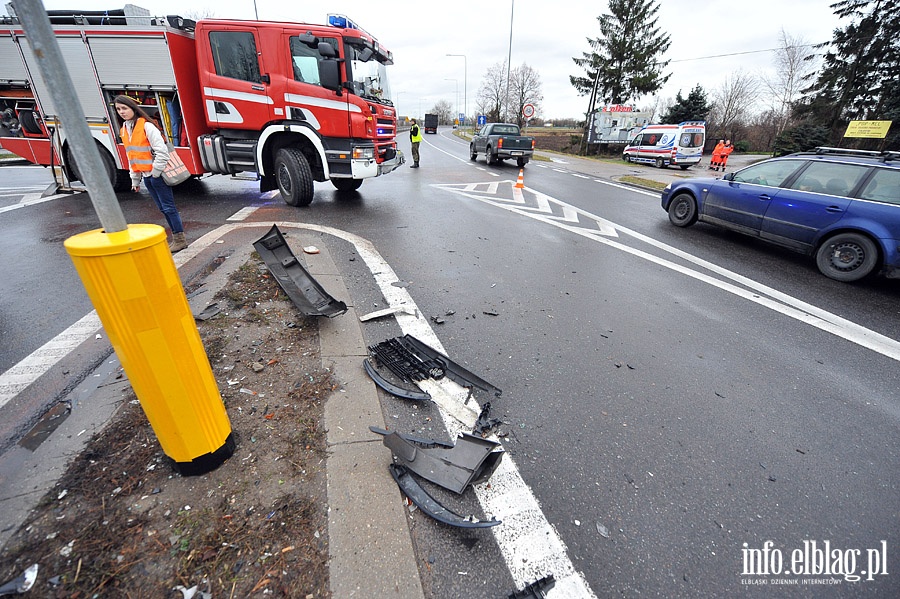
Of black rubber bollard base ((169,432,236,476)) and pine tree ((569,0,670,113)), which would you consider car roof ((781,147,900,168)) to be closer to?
black rubber bollard base ((169,432,236,476))

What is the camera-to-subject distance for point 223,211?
8.07 m

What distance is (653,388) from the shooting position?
3.03 m

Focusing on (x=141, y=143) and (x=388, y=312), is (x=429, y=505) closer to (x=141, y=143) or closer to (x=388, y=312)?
(x=388, y=312)

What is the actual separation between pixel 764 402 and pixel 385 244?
5014 mm

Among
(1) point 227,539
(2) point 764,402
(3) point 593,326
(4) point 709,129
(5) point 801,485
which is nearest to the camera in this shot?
(1) point 227,539

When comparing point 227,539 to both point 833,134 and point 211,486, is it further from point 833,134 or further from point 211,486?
point 833,134

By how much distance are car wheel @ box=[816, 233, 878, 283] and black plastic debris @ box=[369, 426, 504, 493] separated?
614 centimetres

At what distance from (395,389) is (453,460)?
80 centimetres

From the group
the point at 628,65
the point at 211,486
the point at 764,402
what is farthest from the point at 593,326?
the point at 628,65

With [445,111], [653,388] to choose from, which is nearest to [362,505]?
[653,388]

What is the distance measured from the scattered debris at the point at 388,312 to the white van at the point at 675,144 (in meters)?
22.7

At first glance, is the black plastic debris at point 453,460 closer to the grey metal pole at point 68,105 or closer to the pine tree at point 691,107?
the grey metal pole at point 68,105

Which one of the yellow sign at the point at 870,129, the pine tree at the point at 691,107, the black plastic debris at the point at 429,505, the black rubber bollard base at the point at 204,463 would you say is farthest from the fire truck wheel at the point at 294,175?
the pine tree at the point at 691,107

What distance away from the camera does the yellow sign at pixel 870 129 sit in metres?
16.7
